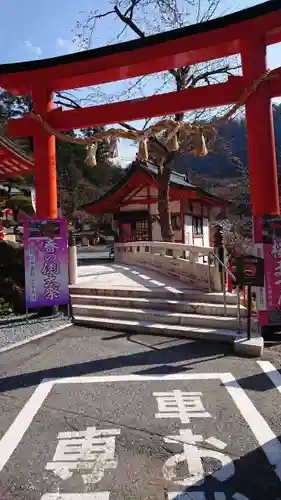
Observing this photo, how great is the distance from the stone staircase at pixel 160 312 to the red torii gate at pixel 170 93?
200 cm

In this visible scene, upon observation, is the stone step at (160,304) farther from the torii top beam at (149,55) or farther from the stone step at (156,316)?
the torii top beam at (149,55)

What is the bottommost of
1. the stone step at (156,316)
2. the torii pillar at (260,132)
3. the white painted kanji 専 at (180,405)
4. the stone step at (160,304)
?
the white painted kanji 専 at (180,405)

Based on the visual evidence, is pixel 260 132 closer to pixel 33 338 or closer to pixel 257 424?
pixel 257 424

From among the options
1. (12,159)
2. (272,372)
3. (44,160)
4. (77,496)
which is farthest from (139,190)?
(77,496)

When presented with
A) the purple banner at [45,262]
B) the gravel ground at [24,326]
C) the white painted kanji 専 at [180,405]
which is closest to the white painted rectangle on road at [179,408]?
the white painted kanji 専 at [180,405]

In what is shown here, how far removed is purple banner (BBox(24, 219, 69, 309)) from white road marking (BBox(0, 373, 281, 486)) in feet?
9.25

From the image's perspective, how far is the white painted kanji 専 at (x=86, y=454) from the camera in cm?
284

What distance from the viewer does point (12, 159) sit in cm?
1070

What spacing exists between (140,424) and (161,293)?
464 centimetres

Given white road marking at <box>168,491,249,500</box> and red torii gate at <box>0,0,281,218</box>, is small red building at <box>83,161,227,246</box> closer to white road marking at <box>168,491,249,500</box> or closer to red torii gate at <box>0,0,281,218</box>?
red torii gate at <box>0,0,281,218</box>

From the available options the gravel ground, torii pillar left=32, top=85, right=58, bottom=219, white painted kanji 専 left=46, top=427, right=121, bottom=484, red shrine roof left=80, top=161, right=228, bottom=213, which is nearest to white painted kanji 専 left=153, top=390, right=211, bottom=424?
white painted kanji 専 left=46, top=427, right=121, bottom=484

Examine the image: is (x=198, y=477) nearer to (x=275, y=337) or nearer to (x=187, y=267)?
(x=275, y=337)

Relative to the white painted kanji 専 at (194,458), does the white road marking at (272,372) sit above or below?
below

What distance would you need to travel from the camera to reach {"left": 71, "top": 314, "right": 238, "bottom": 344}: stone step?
617 centimetres
